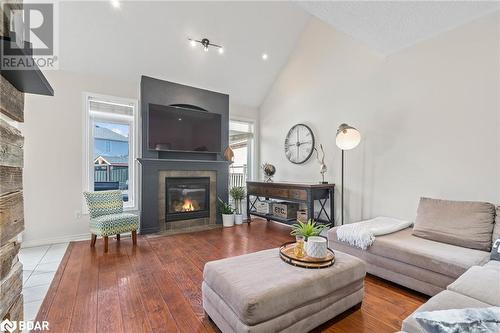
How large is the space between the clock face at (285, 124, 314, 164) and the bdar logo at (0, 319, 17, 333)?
399 centimetres

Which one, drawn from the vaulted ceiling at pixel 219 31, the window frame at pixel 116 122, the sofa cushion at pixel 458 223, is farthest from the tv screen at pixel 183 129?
the sofa cushion at pixel 458 223

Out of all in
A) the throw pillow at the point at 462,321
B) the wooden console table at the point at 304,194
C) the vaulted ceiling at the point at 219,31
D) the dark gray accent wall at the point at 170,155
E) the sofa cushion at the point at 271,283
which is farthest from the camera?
the dark gray accent wall at the point at 170,155

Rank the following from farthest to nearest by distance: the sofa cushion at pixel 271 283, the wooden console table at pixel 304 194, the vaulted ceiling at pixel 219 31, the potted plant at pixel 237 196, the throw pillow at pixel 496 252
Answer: the potted plant at pixel 237 196, the wooden console table at pixel 304 194, the vaulted ceiling at pixel 219 31, the throw pillow at pixel 496 252, the sofa cushion at pixel 271 283

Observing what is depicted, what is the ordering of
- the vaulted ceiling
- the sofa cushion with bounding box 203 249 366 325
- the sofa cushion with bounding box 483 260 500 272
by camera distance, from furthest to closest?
the vaulted ceiling, the sofa cushion with bounding box 483 260 500 272, the sofa cushion with bounding box 203 249 366 325

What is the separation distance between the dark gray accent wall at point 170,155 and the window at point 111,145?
0.26 m

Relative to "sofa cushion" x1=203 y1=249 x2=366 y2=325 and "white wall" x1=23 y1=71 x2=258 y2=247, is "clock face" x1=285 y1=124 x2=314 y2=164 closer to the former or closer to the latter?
"sofa cushion" x1=203 y1=249 x2=366 y2=325

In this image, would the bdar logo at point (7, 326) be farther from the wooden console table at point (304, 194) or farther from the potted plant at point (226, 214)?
the potted plant at point (226, 214)

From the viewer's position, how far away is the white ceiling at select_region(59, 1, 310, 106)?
3211 mm

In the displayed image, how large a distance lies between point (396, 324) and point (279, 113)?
13.0ft

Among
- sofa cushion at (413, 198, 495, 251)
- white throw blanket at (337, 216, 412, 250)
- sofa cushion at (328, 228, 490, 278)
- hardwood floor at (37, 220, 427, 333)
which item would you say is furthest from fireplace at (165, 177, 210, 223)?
sofa cushion at (413, 198, 495, 251)

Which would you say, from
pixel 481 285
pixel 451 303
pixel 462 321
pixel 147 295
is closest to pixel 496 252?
pixel 481 285

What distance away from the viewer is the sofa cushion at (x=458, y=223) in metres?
2.18

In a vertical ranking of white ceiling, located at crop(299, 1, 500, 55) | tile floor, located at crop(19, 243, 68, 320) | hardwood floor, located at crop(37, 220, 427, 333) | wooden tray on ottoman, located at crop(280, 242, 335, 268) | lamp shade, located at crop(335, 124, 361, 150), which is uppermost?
white ceiling, located at crop(299, 1, 500, 55)

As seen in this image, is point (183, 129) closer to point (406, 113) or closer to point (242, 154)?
point (242, 154)
